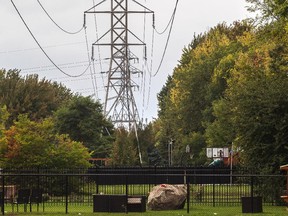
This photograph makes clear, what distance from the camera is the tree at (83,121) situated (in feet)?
280

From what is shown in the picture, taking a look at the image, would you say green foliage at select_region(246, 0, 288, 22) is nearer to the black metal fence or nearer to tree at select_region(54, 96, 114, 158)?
the black metal fence

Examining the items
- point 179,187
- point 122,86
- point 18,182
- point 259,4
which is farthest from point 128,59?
point 179,187

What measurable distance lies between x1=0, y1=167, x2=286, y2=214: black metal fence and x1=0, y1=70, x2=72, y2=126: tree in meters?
46.7

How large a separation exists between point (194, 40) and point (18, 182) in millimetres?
78031

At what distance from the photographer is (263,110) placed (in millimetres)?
42906

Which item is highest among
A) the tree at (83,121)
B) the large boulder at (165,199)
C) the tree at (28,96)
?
the tree at (28,96)

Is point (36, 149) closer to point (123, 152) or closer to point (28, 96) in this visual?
point (123, 152)

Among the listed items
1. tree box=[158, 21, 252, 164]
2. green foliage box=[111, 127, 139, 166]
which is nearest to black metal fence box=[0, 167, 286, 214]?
green foliage box=[111, 127, 139, 166]

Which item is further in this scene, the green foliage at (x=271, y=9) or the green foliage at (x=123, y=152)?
the green foliage at (x=123, y=152)

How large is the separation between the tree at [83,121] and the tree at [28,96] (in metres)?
13.9

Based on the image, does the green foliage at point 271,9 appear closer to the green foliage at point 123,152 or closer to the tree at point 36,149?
the tree at point 36,149

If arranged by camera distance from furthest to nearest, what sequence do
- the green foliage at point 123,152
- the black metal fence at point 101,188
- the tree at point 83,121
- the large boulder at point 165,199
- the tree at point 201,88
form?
the tree at point 201,88, the tree at point 83,121, the green foliage at point 123,152, the black metal fence at point 101,188, the large boulder at point 165,199

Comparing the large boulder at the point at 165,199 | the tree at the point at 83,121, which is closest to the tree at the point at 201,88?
the tree at the point at 83,121

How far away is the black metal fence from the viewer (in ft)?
125
